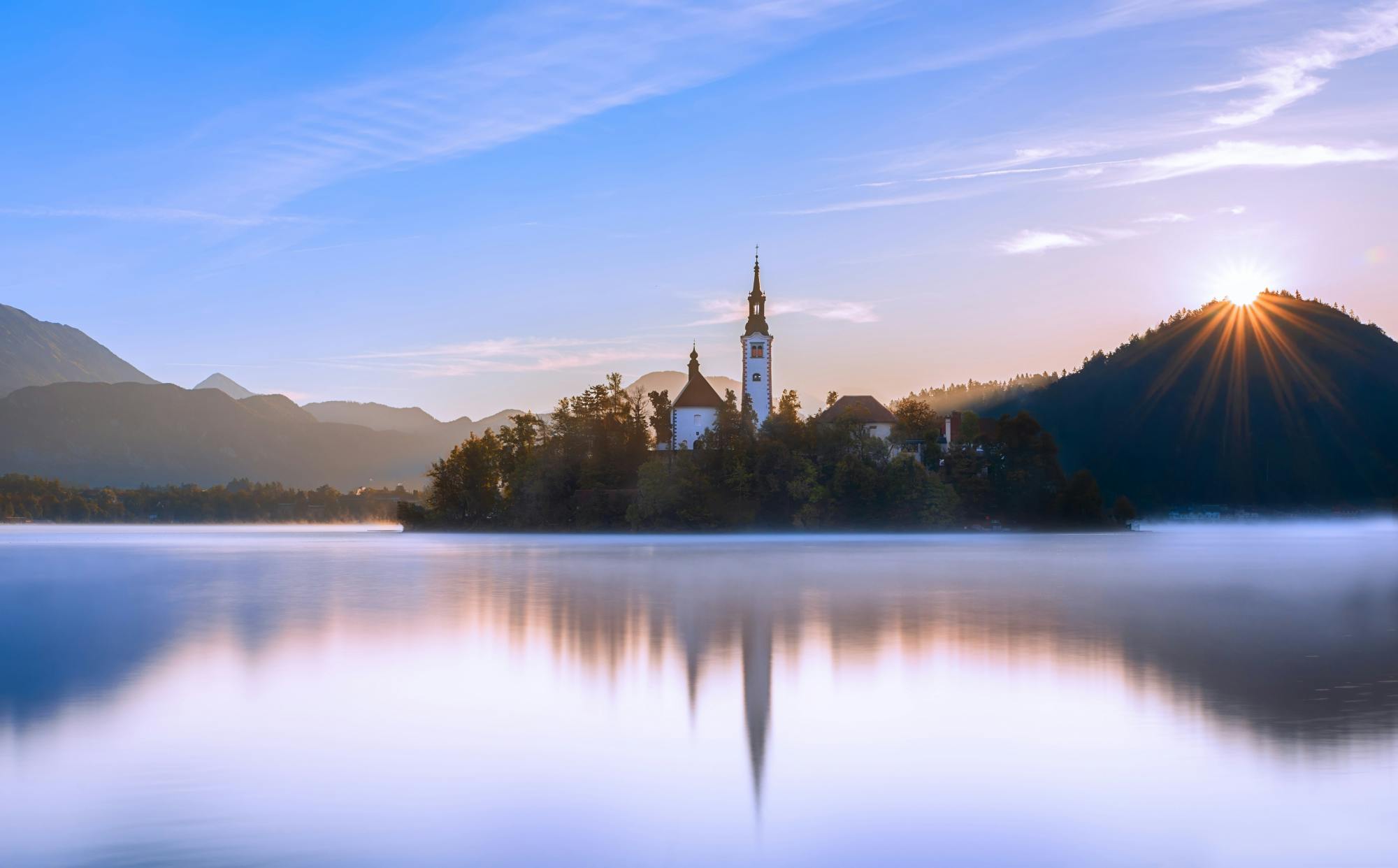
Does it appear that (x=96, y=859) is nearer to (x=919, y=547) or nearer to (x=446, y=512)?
(x=919, y=547)

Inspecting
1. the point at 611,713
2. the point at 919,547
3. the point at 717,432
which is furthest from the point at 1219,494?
the point at 611,713

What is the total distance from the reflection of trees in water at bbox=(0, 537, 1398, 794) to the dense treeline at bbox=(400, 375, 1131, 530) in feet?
136

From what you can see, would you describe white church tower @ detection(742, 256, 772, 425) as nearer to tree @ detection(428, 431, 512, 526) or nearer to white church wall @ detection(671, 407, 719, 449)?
white church wall @ detection(671, 407, 719, 449)

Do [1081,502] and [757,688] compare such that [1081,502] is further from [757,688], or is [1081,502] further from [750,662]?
[757,688]

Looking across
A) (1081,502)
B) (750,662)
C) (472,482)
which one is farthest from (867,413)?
(750,662)

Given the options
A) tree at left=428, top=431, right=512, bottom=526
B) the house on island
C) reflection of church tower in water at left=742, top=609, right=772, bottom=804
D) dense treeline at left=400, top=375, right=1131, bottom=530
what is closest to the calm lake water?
reflection of church tower in water at left=742, top=609, right=772, bottom=804

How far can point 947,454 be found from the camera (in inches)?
4409

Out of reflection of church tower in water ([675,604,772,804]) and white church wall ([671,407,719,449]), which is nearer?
reflection of church tower in water ([675,604,772,804])

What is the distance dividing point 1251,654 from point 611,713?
12.1 meters

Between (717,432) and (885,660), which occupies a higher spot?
(717,432)

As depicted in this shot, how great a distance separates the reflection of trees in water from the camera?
17.6 m

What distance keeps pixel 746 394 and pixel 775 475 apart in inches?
696

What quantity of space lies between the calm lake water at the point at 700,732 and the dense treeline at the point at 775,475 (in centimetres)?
6922

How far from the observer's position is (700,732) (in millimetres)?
14258
